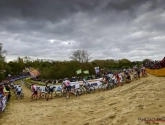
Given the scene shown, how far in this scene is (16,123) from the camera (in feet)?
32.8

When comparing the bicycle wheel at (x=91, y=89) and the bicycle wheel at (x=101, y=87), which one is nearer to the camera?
the bicycle wheel at (x=91, y=89)

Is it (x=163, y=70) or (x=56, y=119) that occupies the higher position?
(x=163, y=70)

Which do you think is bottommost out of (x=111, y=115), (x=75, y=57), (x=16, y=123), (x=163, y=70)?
(x=16, y=123)

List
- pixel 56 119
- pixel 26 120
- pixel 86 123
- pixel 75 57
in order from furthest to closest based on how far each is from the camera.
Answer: pixel 75 57
pixel 26 120
pixel 56 119
pixel 86 123

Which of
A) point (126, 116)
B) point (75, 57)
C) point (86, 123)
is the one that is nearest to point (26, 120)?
point (86, 123)

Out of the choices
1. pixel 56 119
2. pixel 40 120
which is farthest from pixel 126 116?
pixel 40 120

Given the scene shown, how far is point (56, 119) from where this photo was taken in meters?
9.66

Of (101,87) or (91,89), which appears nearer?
(91,89)

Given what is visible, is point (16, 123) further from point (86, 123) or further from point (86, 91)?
point (86, 91)

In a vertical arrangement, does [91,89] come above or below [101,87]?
below

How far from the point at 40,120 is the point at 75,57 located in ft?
236

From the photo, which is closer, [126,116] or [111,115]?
[126,116]

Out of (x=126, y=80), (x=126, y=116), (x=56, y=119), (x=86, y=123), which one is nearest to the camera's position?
(x=126, y=116)

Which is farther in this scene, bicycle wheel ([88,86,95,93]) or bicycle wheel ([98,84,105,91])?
bicycle wheel ([98,84,105,91])
